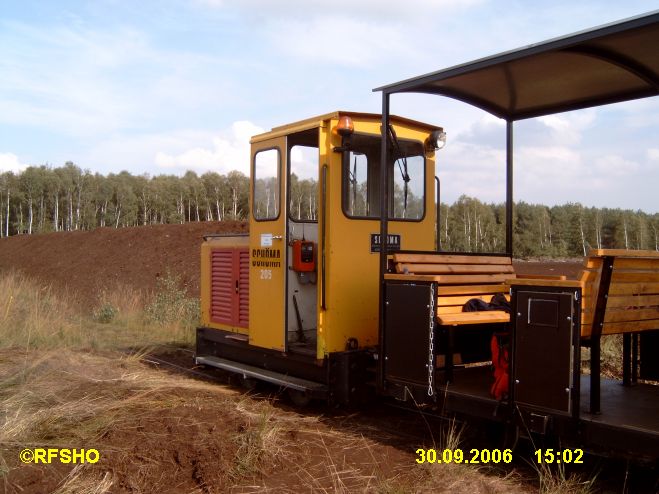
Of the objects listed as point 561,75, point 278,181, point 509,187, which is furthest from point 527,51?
point 278,181

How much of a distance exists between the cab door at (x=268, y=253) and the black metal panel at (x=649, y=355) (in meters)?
3.41

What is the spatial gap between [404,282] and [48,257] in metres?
32.5

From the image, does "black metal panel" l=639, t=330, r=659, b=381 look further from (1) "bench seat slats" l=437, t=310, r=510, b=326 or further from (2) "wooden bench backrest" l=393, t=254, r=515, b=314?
(1) "bench seat slats" l=437, t=310, r=510, b=326

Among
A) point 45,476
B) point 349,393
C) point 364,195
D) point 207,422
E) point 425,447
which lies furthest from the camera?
point 364,195

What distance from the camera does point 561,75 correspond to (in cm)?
512

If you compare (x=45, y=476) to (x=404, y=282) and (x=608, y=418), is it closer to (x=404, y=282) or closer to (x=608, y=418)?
(x=404, y=282)

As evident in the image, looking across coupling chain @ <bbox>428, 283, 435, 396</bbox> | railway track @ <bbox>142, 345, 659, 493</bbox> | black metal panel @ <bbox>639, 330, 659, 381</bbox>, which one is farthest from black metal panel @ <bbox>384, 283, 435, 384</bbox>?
black metal panel @ <bbox>639, 330, 659, 381</bbox>

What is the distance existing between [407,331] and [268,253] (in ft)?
7.68

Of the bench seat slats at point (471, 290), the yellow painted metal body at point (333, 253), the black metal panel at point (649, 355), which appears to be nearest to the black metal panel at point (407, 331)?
the bench seat slats at point (471, 290)

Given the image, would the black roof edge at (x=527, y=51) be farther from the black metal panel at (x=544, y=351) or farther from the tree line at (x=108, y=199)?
the tree line at (x=108, y=199)

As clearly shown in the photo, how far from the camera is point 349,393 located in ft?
19.7

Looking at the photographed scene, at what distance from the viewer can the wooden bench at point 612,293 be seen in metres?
4.20

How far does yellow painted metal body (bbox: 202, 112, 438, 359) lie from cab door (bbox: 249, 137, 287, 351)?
11 millimetres

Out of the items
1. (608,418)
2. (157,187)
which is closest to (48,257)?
(157,187)
